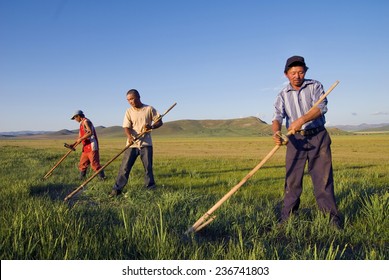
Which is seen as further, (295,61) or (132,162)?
(132,162)

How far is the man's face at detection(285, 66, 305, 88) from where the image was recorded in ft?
12.7

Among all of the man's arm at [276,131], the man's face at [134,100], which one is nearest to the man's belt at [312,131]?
the man's arm at [276,131]

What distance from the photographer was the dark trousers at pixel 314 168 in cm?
394

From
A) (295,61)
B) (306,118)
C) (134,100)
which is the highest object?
(295,61)

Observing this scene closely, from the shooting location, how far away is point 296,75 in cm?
389

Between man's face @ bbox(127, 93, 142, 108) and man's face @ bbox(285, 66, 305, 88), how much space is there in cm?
350

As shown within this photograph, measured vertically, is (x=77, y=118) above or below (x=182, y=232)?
above

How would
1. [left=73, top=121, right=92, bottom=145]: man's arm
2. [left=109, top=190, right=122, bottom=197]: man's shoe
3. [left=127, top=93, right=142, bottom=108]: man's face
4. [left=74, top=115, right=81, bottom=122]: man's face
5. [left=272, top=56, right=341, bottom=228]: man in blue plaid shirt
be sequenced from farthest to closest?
[left=74, top=115, right=81, bottom=122]: man's face, [left=73, top=121, right=92, bottom=145]: man's arm, [left=127, top=93, right=142, bottom=108]: man's face, [left=109, top=190, right=122, bottom=197]: man's shoe, [left=272, top=56, right=341, bottom=228]: man in blue plaid shirt

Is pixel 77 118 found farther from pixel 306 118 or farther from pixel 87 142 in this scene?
pixel 306 118

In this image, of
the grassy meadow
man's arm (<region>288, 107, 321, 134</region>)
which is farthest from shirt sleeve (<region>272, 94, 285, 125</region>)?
the grassy meadow

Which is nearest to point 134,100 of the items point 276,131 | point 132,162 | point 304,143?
point 132,162

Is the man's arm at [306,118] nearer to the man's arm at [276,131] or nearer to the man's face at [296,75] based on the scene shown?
the man's arm at [276,131]

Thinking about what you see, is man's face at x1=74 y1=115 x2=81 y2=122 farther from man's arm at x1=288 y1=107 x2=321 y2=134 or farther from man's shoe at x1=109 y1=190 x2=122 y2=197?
man's arm at x1=288 y1=107 x2=321 y2=134

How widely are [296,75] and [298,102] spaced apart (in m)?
0.36
